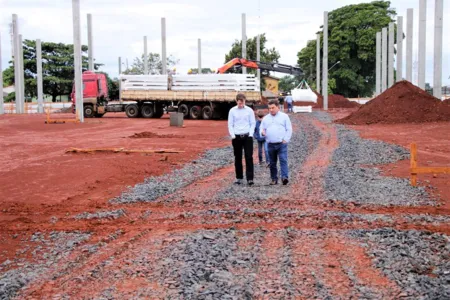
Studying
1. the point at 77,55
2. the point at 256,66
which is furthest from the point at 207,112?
the point at 256,66

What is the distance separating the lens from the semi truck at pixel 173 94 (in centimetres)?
3741

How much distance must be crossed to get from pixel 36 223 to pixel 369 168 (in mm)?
8456

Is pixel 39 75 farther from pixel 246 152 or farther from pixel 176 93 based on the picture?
pixel 246 152

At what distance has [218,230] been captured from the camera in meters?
7.66

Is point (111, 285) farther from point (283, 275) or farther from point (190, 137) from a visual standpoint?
point (190, 137)

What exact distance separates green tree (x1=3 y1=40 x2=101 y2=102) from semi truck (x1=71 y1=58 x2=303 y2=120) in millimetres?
27255

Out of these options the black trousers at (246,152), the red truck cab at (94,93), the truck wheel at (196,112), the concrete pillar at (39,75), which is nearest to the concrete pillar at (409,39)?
the truck wheel at (196,112)

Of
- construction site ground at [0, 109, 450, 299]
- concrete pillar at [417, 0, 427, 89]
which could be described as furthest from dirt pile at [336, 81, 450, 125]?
construction site ground at [0, 109, 450, 299]

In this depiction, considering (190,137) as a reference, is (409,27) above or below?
above

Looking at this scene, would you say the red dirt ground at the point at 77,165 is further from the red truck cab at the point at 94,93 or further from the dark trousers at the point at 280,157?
the red truck cab at the point at 94,93

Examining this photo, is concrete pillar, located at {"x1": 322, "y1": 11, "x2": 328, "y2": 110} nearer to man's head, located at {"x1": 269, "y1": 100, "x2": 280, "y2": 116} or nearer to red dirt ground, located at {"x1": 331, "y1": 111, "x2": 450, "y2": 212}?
red dirt ground, located at {"x1": 331, "y1": 111, "x2": 450, "y2": 212}

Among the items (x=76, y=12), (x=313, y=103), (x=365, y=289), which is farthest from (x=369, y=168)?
(x=313, y=103)

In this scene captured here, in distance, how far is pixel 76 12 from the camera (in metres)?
35.2

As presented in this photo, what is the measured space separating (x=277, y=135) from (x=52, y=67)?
2376 inches
